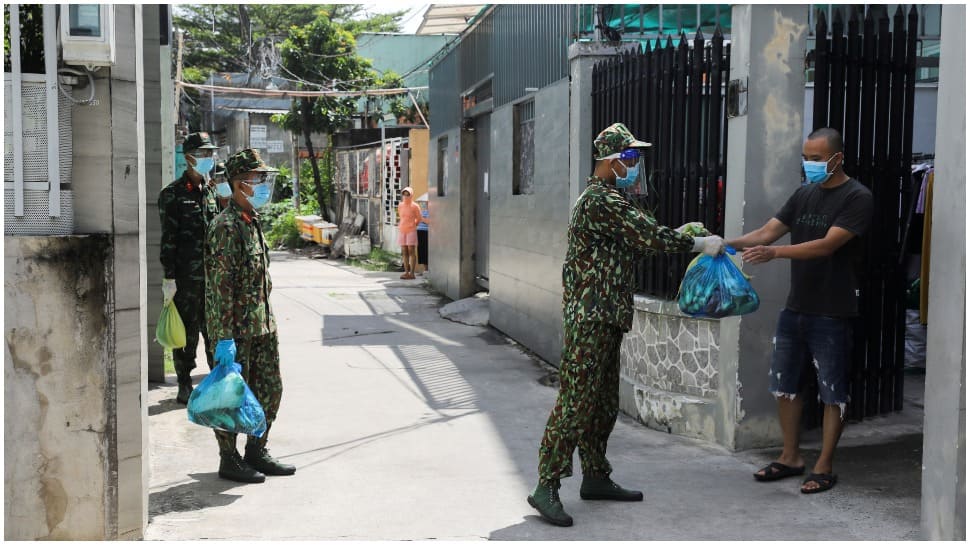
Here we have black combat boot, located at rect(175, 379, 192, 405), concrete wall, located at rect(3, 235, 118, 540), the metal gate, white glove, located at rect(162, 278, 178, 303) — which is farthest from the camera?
black combat boot, located at rect(175, 379, 192, 405)

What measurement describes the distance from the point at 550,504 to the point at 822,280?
2011 millimetres

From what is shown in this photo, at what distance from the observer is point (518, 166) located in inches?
441

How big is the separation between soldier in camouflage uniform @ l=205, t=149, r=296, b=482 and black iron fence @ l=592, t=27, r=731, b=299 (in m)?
2.49

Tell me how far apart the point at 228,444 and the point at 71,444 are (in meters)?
1.46

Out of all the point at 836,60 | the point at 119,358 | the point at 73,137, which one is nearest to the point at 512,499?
the point at 119,358

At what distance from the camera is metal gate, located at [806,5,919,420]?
6.42m

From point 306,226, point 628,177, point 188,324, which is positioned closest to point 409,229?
point 306,226

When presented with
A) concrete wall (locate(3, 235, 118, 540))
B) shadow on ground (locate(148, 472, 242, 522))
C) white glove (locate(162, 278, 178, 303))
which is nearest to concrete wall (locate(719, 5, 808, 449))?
shadow on ground (locate(148, 472, 242, 522))

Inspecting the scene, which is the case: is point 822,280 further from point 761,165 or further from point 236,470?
point 236,470

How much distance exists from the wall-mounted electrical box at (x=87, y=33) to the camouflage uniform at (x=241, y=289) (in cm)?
149

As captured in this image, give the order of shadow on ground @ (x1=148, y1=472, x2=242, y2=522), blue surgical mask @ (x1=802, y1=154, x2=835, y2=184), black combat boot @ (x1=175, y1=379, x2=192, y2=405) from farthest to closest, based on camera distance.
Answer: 1. black combat boot @ (x1=175, y1=379, x2=192, y2=405)
2. blue surgical mask @ (x1=802, y1=154, x2=835, y2=184)
3. shadow on ground @ (x1=148, y1=472, x2=242, y2=522)

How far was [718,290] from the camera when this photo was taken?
5.33 meters

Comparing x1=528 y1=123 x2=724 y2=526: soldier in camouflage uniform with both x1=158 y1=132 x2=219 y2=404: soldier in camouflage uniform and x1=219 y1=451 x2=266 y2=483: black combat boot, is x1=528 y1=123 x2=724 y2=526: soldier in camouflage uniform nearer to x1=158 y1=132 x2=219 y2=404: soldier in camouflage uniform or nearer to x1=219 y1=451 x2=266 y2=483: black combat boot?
x1=219 y1=451 x2=266 y2=483: black combat boot

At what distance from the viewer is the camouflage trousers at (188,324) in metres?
7.64
